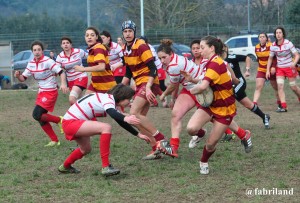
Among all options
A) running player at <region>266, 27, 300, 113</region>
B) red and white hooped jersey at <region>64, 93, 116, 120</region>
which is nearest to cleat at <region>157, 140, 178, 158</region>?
red and white hooped jersey at <region>64, 93, 116, 120</region>

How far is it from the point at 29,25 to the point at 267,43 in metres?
32.6

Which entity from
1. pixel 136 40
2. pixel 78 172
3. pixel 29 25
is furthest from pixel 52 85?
pixel 29 25

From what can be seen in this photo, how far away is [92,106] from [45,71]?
131 inches

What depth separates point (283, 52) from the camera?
15031 mm

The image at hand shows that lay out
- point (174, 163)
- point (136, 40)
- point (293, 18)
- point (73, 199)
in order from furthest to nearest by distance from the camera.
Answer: point (293, 18)
point (136, 40)
point (174, 163)
point (73, 199)

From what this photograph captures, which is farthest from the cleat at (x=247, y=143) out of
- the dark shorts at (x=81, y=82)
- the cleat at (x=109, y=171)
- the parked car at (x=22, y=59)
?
the parked car at (x=22, y=59)

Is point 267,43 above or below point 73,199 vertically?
above

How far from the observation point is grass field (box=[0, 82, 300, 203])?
24.1 ft

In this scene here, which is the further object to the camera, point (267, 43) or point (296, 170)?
point (267, 43)

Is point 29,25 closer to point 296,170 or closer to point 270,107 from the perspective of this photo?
point 270,107

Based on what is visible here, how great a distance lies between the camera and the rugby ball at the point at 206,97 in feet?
26.5

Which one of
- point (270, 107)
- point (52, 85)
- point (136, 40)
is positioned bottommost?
point (270, 107)

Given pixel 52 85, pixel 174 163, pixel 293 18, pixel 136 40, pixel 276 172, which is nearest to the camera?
pixel 276 172

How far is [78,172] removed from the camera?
8.67 metres
